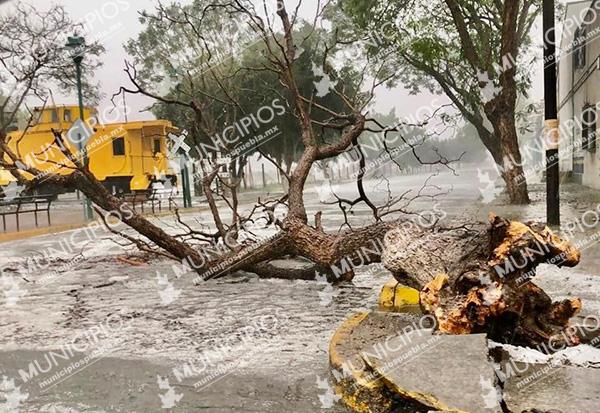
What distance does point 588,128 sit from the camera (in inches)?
817

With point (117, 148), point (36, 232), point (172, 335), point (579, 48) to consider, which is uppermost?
point (579, 48)

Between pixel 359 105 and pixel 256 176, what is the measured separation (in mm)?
41253

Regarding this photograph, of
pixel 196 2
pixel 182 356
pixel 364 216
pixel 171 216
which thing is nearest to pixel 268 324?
pixel 182 356

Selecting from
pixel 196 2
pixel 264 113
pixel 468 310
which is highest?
pixel 196 2

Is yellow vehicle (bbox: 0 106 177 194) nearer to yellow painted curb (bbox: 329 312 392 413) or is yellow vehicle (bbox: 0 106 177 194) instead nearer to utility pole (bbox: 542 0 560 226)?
utility pole (bbox: 542 0 560 226)

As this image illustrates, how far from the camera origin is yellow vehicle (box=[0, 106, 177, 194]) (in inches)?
922

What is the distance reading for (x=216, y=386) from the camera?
3.67 metres

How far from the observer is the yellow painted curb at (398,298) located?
5237 mm

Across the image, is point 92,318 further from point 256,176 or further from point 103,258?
point 256,176

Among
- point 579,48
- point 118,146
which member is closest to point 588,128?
point 579,48

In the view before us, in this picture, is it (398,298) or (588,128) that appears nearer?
(398,298)

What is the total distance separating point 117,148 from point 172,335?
20.2m

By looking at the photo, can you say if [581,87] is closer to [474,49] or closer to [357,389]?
[474,49]

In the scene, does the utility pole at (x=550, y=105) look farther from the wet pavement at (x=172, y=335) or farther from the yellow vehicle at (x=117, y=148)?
the yellow vehicle at (x=117, y=148)
